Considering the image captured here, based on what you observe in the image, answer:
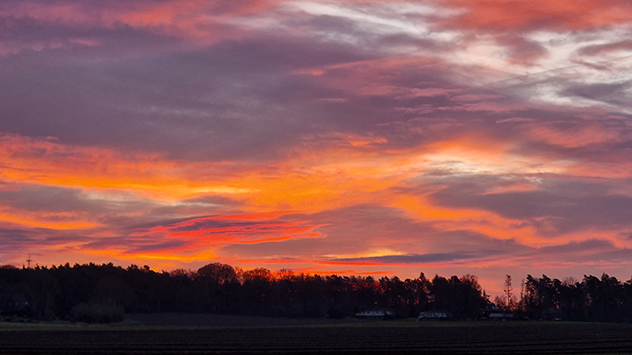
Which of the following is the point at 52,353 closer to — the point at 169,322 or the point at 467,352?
the point at 467,352

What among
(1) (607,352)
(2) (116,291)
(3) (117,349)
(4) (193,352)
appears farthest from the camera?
(2) (116,291)

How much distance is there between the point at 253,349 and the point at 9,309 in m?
144

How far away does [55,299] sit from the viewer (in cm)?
19000

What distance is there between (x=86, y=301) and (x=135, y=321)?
30.4m

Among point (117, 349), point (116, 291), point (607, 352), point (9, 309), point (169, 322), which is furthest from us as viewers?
point (116, 291)

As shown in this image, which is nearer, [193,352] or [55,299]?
[193,352]

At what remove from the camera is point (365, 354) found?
53094mm

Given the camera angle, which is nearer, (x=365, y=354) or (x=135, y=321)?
(x=365, y=354)

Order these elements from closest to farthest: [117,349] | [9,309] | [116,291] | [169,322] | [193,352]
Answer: [193,352]
[117,349]
[169,322]
[9,309]
[116,291]

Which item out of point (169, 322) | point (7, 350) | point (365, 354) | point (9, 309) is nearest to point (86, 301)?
point (9, 309)

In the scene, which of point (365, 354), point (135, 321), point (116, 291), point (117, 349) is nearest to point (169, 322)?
point (135, 321)

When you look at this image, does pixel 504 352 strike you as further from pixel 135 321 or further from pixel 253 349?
→ pixel 135 321

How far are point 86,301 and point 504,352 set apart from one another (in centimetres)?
16060

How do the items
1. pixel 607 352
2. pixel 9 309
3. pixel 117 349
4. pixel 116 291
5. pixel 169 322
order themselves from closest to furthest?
pixel 607 352
pixel 117 349
pixel 169 322
pixel 9 309
pixel 116 291
